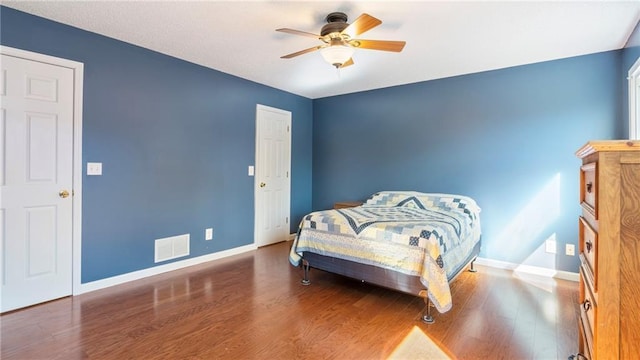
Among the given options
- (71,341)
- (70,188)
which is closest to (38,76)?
(70,188)

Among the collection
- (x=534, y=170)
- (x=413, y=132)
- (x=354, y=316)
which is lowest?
(x=354, y=316)

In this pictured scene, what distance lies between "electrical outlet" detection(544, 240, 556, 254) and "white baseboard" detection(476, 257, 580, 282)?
8.0 inches

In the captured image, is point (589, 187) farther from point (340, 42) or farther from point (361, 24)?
point (340, 42)

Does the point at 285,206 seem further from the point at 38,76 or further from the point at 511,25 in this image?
the point at 511,25

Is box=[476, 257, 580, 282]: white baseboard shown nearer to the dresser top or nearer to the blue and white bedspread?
the blue and white bedspread

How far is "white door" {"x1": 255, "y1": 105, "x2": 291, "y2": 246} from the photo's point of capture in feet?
14.7

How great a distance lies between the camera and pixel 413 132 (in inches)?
172

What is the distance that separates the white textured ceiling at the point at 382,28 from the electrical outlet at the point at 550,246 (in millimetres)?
1970

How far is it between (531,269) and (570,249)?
44 cm

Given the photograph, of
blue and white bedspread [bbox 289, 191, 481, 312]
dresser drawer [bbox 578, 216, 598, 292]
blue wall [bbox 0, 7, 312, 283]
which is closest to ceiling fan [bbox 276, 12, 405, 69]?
blue and white bedspread [bbox 289, 191, 481, 312]

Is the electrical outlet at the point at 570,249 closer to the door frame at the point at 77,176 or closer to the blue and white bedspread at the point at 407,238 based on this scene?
the blue and white bedspread at the point at 407,238

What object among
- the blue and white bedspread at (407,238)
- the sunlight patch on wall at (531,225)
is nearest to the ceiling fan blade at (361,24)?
the blue and white bedspread at (407,238)

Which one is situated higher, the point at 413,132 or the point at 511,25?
the point at 511,25

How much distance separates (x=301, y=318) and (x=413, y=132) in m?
2.98
